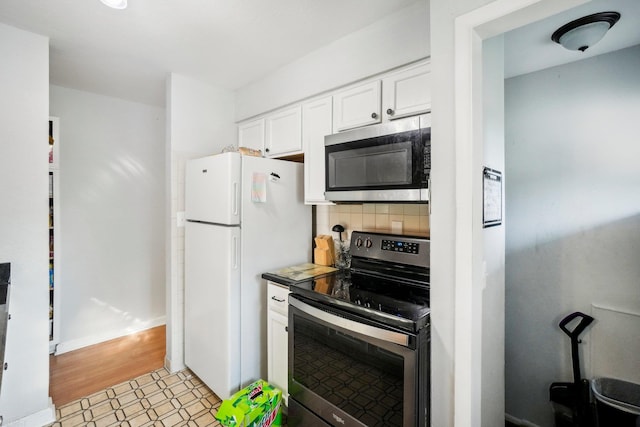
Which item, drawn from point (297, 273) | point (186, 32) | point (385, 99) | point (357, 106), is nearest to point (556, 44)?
point (385, 99)

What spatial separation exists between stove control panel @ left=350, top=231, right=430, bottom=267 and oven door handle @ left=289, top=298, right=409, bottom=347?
1.85 ft

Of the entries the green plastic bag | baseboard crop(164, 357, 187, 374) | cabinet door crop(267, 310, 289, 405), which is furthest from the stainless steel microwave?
baseboard crop(164, 357, 187, 374)

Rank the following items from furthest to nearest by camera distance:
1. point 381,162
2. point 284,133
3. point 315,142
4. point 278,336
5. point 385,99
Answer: point 284,133 → point 315,142 → point 278,336 → point 385,99 → point 381,162

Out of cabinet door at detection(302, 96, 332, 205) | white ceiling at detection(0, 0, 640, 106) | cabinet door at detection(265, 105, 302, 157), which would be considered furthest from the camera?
cabinet door at detection(265, 105, 302, 157)

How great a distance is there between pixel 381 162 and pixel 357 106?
1.65 feet

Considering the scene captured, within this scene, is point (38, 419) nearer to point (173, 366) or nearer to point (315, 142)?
point (173, 366)

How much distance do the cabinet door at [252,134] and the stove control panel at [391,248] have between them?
1.17 metres

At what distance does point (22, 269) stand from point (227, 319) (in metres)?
1.24

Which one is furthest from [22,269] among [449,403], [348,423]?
[449,403]

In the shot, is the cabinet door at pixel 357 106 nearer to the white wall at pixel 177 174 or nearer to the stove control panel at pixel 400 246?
the stove control panel at pixel 400 246

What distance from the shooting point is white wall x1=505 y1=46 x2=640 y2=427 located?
5.21 feet

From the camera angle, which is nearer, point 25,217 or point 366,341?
point 366,341

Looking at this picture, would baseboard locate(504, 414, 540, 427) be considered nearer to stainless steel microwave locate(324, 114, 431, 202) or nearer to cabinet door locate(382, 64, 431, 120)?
stainless steel microwave locate(324, 114, 431, 202)

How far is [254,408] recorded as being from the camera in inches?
65.4
